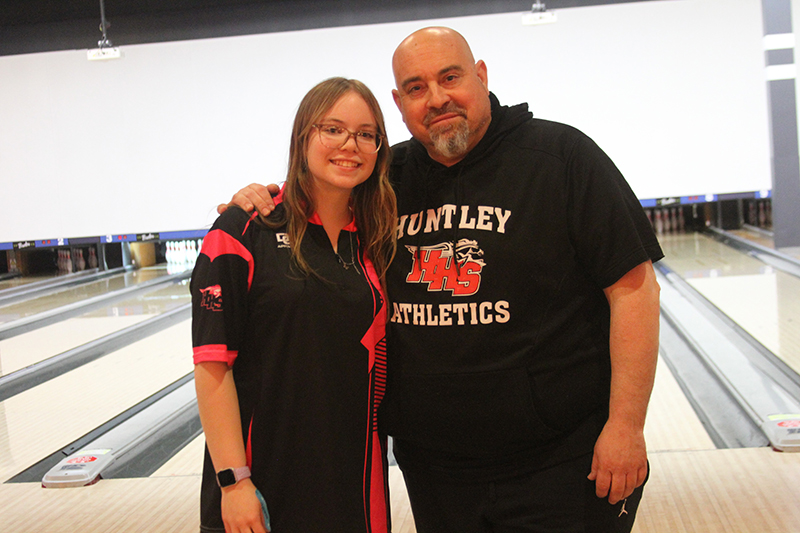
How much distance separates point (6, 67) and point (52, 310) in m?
1.65

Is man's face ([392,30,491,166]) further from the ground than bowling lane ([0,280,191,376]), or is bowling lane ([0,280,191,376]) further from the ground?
man's face ([392,30,491,166])

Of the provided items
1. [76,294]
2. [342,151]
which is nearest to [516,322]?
[342,151]

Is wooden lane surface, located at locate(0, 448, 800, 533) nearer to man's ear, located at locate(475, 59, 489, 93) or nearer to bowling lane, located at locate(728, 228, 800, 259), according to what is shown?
man's ear, located at locate(475, 59, 489, 93)

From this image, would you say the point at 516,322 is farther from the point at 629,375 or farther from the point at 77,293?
the point at 77,293

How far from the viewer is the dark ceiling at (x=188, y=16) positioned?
3502 millimetres

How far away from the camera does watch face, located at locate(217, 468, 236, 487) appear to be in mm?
Answer: 1070

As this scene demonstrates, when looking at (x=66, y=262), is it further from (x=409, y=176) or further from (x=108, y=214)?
(x=409, y=176)

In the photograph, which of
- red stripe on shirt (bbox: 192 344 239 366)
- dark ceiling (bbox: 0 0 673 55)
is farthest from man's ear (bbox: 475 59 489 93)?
dark ceiling (bbox: 0 0 673 55)

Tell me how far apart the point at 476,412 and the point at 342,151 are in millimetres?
532

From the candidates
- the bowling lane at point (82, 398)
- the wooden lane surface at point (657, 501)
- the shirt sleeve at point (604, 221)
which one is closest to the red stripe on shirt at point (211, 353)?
the shirt sleeve at point (604, 221)

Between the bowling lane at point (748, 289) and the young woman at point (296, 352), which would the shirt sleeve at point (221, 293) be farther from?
the bowling lane at point (748, 289)

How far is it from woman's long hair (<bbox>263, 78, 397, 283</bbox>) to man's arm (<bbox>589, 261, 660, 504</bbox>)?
0.44 meters

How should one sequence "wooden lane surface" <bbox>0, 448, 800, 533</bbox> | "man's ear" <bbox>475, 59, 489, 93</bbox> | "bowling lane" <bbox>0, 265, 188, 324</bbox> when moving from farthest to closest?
"bowling lane" <bbox>0, 265, 188, 324</bbox>
"wooden lane surface" <bbox>0, 448, 800, 533</bbox>
"man's ear" <bbox>475, 59, 489, 93</bbox>

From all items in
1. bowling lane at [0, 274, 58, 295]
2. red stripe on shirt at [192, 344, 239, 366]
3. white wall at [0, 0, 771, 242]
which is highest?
white wall at [0, 0, 771, 242]
